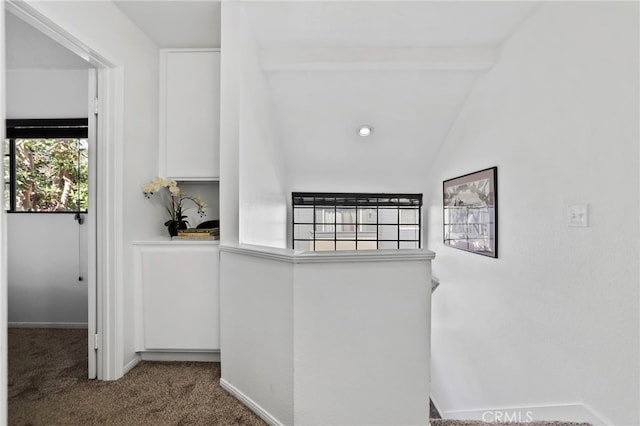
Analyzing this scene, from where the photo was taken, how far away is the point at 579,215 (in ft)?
5.98

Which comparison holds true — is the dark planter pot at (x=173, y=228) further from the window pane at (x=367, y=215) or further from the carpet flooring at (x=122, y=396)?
the window pane at (x=367, y=215)

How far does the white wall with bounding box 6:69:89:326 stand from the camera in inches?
124

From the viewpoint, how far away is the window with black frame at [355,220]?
4.23 m

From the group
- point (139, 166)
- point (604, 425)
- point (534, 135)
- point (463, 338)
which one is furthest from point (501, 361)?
point (139, 166)

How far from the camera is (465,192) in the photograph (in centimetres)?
314

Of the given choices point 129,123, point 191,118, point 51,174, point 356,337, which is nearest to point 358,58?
point 191,118

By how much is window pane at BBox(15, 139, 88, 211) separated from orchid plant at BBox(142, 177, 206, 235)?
3.26 feet

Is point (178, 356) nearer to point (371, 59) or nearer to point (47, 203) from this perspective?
point (47, 203)

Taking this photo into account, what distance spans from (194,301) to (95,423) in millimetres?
783

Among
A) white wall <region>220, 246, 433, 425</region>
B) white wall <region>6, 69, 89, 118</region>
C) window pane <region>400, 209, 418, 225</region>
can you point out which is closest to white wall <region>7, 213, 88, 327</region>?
white wall <region>6, 69, 89, 118</region>

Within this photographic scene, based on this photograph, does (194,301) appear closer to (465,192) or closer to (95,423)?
(95,423)

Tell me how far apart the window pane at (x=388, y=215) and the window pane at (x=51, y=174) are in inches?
119

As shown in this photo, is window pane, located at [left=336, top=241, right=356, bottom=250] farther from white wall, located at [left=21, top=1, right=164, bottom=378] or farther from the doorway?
the doorway

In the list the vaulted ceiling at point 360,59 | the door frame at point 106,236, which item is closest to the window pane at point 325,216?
the vaulted ceiling at point 360,59
